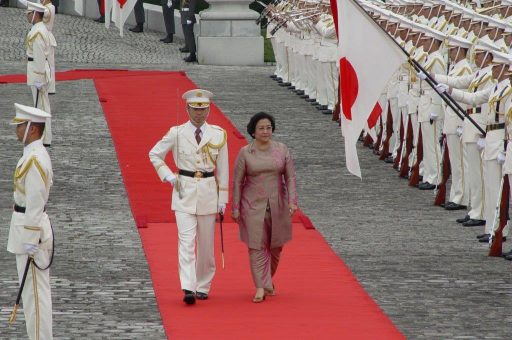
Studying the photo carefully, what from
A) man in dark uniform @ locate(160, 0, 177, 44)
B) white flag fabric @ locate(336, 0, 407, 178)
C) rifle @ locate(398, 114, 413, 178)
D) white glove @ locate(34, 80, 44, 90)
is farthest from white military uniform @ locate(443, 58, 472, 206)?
man in dark uniform @ locate(160, 0, 177, 44)

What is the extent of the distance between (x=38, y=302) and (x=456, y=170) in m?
7.85

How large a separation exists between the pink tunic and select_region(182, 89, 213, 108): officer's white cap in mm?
510

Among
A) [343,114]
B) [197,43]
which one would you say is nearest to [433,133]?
[343,114]

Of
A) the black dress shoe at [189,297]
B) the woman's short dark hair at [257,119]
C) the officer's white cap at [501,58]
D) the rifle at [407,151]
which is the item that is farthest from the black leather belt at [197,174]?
the rifle at [407,151]

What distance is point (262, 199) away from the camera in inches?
514

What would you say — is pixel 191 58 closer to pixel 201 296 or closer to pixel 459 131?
pixel 459 131

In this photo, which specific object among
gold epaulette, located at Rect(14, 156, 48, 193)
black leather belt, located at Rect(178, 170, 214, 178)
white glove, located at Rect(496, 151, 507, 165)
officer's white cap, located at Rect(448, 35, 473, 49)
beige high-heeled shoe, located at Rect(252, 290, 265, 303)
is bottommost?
beige high-heeled shoe, located at Rect(252, 290, 265, 303)

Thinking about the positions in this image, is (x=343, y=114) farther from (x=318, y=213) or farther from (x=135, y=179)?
(x=135, y=179)

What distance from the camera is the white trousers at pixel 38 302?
36.1 ft

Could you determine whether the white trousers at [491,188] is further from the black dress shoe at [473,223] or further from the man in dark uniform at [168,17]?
the man in dark uniform at [168,17]

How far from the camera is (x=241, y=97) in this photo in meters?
27.8

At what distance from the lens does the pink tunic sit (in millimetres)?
13031

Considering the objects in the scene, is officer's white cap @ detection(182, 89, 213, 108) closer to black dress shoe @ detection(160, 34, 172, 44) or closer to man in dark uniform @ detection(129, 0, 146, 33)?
black dress shoe @ detection(160, 34, 172, 44)

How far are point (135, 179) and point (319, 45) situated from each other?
8.09 meters
